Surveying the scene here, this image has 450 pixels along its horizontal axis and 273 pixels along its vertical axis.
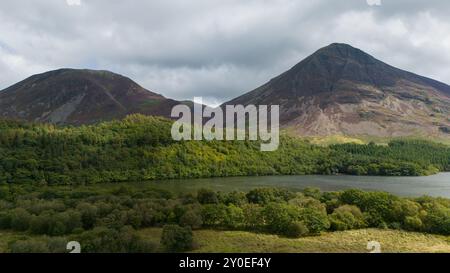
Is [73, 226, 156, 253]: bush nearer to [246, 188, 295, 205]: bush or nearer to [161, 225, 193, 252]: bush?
[161, 225, 193, 252]: bush

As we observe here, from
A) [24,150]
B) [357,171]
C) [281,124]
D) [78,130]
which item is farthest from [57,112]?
[357,171]

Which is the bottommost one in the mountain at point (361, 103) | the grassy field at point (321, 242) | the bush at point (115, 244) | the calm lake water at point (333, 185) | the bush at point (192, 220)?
the calm lake water at point (333, 185)

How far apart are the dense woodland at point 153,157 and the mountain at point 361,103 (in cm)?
4242

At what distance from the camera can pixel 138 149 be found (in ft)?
253

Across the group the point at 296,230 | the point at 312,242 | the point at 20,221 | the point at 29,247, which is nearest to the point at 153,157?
the point at 20,221

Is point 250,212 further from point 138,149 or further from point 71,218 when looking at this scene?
point 138,149

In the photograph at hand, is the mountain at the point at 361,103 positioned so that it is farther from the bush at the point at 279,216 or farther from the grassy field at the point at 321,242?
the grassy field at the point at 321,242

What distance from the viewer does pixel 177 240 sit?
63.0 feet

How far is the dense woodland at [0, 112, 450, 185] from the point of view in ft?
202

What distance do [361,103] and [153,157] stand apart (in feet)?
381

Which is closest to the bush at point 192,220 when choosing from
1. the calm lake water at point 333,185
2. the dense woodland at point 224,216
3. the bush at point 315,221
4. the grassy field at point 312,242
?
the dense woodland at point 224,216

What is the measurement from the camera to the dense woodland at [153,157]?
61688 mm

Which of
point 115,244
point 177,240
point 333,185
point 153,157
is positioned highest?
point 153,157

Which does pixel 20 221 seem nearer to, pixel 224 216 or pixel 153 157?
pixel 224 216
